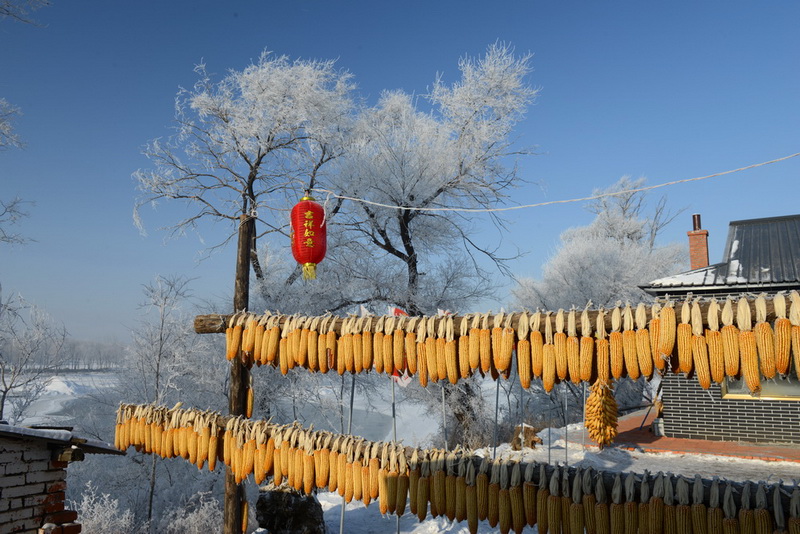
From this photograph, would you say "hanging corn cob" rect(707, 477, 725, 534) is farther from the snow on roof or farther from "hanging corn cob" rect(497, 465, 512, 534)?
the snow on roof

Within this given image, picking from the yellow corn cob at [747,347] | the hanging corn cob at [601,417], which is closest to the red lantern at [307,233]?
the yellow corn cob at [747,347]

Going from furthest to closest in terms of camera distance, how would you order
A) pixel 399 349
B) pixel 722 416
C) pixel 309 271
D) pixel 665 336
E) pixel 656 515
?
→ pixel 722 416 < pixel 309 271 < pixel 399 349 < pixel 656 515 < pixel 665 336

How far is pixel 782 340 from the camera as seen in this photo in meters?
2.29

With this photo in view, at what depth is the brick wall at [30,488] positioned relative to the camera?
4.20m

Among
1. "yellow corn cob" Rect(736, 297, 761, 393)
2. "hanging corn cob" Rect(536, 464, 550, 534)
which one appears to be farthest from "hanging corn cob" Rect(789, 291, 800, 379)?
"hanging corn cob" Rect(536, 464, 550, 534)

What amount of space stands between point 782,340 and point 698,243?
11.3 m

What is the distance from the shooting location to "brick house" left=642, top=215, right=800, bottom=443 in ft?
30.1

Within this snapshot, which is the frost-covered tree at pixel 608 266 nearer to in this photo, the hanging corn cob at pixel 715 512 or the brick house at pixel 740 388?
the brick house at pixel 740 388

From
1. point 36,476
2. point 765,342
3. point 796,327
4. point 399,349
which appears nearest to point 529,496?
point 399,349

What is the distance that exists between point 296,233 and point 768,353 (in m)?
5.23

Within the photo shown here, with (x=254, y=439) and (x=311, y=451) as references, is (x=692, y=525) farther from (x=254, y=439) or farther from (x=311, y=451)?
(x=254, y=439)

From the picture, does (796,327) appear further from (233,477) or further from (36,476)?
(36,476)

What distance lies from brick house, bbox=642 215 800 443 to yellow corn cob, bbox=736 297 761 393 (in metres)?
7.82

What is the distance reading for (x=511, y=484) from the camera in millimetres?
2957
